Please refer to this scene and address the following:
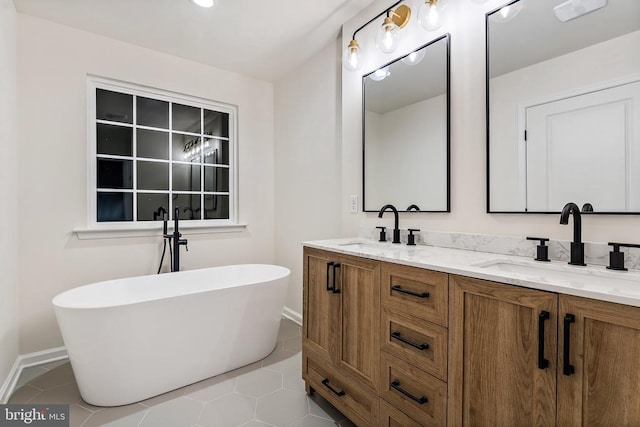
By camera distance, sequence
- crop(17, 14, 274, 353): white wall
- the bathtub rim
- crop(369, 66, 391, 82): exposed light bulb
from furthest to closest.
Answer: crop(17, 14, 274, 353): white wall, crop(369, 66, 391, 82): exposed light bulb, the bathtub rim

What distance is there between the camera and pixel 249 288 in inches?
89.7

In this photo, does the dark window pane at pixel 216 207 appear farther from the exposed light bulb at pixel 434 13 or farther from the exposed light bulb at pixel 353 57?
the exposed light bulb at pixel 434 13

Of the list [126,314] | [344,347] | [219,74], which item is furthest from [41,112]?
[344,347]

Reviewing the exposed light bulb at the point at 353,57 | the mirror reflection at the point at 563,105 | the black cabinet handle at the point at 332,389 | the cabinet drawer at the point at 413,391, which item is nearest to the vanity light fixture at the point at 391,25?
the exposed light bulb at the point at 353,57

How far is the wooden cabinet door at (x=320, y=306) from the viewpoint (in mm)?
1724

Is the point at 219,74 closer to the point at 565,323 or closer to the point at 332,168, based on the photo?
the point at 332,168

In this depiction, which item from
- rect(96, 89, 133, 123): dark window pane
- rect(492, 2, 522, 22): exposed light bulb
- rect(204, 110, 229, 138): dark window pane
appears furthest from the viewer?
rect(204, 110, 229, 138): dark window pane

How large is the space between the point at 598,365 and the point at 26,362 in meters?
3.37

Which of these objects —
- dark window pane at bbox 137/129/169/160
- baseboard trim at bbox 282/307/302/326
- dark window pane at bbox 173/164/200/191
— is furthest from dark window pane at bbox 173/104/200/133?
baseboard trim at bbox 282/307/302/326

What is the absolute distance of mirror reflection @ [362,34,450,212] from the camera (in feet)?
5.87

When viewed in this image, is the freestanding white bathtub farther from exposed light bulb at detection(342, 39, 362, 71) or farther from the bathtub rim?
exposed light bulb at detection(342, 39, 362, 71)

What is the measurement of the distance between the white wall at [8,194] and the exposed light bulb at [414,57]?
251 cm

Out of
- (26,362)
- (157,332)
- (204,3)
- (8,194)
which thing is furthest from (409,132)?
(26,362)

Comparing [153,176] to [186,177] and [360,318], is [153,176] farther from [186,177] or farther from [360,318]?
[360,318]
